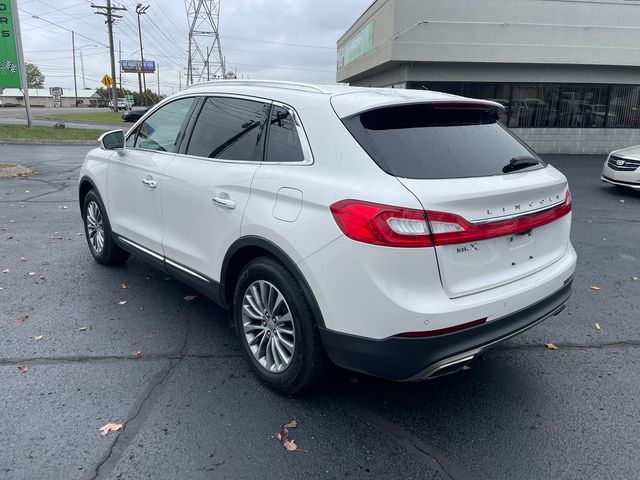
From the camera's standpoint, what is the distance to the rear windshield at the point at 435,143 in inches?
106

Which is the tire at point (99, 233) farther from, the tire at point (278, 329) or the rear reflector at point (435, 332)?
the rear reflector at point (435, 332)

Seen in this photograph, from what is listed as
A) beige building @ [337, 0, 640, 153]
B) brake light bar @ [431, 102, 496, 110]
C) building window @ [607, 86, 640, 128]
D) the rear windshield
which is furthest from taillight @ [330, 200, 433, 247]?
building window @ [607, 86, 640, 128]

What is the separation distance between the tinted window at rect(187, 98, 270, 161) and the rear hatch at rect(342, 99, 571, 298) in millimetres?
765

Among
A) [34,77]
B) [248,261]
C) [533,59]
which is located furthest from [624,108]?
[34,77]

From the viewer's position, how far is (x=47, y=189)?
33.4ft

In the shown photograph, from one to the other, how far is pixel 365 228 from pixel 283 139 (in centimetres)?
97

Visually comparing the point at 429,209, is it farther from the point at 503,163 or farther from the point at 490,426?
the point at 490,426

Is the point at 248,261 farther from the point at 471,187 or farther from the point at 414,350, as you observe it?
the point at 471,187

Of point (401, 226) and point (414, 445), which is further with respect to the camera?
point (414, 445)

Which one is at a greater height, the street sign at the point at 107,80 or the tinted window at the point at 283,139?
the street sign at the point at 107,80

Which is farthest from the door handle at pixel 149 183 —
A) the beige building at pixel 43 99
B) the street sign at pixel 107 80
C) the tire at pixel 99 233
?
the beige building at pixel 43 99

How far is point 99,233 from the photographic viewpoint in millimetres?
5414

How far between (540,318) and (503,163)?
36.5 inches

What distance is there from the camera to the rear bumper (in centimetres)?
250
